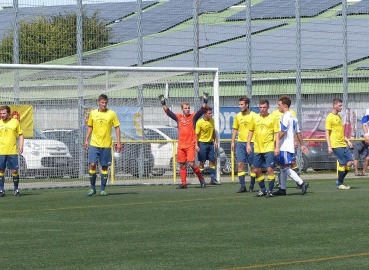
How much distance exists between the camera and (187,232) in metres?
11.1

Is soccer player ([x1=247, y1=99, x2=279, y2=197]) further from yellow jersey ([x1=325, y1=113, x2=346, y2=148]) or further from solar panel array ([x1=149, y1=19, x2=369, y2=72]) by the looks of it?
solar panel array ([x1=149, y1=19, x2=369, y2=72])

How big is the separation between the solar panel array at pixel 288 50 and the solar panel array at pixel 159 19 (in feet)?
3.53

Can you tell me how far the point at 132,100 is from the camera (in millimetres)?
23484

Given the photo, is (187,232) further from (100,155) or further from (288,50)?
(288,50)

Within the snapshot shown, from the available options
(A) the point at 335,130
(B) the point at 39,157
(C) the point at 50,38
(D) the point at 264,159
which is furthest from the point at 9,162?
(C) the point at 50,38

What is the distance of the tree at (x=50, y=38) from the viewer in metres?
24.4

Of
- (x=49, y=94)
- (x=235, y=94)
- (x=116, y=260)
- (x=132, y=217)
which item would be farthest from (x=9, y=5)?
(x=116, y=260)

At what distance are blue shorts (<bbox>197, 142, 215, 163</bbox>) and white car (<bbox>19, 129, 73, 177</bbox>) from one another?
11.1 ft

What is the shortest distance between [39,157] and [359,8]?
18.8m

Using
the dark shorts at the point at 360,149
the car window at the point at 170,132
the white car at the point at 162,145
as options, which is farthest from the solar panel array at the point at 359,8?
the white car at the point at 162,145

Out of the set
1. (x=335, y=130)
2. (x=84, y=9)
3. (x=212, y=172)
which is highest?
(x=84, y=9)

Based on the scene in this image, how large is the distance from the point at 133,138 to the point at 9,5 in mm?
4759

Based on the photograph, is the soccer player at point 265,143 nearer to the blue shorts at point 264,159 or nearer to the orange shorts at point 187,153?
the blue shorts at point 264,159

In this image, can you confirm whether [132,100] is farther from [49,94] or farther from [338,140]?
[338,140]
